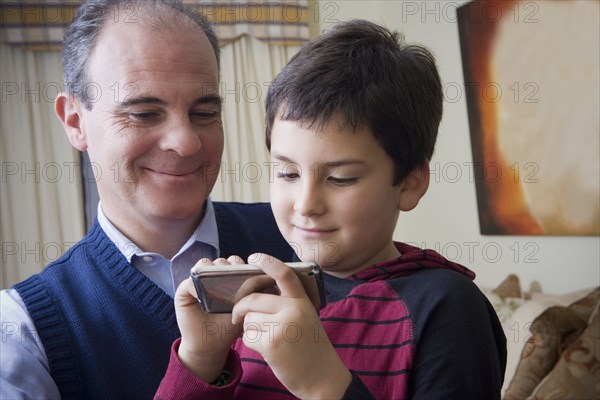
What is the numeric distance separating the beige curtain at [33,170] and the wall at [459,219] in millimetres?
2120

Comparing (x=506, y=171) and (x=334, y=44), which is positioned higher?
(x=334, y=44)

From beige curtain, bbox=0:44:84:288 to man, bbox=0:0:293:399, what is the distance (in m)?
2.77

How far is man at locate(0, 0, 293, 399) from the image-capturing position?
1.30 meters

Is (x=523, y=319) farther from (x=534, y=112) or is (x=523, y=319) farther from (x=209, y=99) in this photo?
(x=209, y=99)

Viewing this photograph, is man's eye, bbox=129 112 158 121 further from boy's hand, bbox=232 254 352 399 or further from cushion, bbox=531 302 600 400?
cushion, bbox=531 302 600 400

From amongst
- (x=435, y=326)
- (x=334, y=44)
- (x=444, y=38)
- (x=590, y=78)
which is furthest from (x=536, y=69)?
(x=435, y=326)

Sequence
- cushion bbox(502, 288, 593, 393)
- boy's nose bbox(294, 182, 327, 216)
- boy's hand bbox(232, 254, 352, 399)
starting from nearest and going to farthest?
1. boy's hand bbox(232, 254, 352, 399)
2. boy's nose bbox(294, 182, 327, 216)
3. cushion bbox(502, 288, 593, 393)

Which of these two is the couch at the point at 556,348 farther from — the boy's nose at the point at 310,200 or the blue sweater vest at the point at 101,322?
the boy's nose at the point at 310,200

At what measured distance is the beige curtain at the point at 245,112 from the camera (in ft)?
14.9

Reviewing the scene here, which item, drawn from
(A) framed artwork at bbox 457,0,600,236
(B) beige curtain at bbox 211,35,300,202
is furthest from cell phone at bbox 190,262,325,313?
(B) beige curtain at bbox 211,35,300,202

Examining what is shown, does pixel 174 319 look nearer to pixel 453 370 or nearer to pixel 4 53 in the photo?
pixel 453 370

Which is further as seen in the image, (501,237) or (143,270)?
(501,237)

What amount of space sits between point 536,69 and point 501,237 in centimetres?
86

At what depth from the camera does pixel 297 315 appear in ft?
2.82
